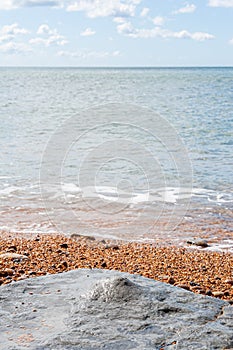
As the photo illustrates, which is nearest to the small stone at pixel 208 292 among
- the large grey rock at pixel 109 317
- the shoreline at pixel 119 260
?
the shoreline at pixel 119 260

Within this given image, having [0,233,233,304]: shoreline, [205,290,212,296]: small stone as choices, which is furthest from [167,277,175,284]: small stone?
[205,290,212,296]: small stone

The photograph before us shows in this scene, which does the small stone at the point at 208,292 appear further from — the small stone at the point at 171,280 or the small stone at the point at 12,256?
the small stone at the point at 12,256

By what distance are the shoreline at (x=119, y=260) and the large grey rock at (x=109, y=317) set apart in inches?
59.5

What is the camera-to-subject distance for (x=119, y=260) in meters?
5.82

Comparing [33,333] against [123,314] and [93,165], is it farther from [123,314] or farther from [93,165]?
[93,165]

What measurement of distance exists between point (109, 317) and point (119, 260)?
3082 mm

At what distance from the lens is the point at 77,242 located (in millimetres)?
6930

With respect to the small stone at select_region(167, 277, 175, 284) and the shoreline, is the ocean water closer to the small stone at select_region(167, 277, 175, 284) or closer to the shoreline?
the shoreline

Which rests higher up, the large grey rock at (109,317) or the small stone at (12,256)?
the large grey rock at (109,317)

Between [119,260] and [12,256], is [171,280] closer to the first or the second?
[119,260]

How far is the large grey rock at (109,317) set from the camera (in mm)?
2523

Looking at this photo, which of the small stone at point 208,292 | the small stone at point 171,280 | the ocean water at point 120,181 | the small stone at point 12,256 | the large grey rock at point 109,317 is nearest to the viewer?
the large grey rock at point 109,317

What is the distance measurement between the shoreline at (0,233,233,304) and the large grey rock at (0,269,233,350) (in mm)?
1512

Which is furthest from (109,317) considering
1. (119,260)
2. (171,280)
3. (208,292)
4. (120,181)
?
(120,181)
